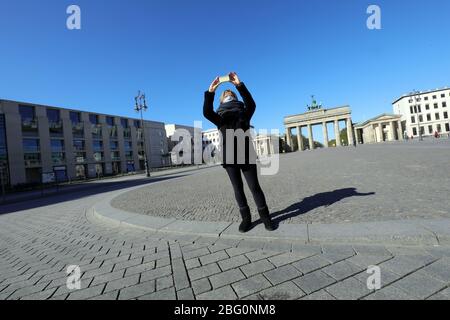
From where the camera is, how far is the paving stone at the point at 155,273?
2822 mm

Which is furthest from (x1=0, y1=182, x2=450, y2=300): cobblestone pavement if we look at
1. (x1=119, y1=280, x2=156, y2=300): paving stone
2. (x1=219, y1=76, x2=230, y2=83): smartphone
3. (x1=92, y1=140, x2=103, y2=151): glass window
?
(x1=92, y1=140, x2=103, y2=151): glass window

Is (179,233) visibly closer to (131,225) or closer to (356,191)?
(131,225)

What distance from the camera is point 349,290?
2205 mm

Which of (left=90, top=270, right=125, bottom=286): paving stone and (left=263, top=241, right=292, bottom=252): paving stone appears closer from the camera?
(left=90, top=270, right=125, bottom=286): paving stone

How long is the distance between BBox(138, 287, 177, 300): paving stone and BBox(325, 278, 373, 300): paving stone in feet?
4.67

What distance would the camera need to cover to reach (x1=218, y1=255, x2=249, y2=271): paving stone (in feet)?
9.55

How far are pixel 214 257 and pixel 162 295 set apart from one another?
0.94m

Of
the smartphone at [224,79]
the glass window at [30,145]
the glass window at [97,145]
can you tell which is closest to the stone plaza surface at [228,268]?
the smartphone at [224,79]

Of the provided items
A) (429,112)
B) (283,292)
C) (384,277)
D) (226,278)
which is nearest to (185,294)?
(226,278)

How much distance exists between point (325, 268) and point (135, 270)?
2.18m

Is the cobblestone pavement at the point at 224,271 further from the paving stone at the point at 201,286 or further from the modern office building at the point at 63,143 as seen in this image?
the modern office building at the point at 63,143

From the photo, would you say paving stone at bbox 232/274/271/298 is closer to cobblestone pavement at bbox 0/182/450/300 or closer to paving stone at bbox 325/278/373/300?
cobblestone pavement at bbox 0/182/450/300

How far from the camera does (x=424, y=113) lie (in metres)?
95.7

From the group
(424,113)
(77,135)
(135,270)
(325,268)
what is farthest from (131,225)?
(424,113)
